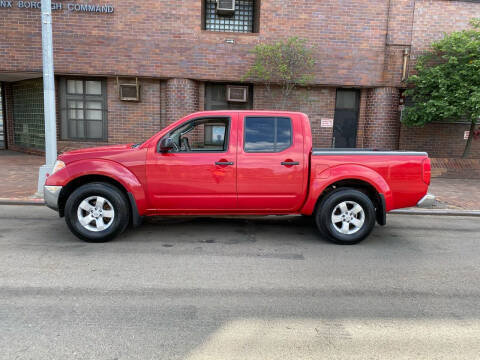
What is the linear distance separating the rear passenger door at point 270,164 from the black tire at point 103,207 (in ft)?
5.43

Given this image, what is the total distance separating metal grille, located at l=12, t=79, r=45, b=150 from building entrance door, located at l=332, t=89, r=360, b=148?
10.7 meters

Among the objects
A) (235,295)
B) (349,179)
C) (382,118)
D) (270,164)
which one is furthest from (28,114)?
(235,295)

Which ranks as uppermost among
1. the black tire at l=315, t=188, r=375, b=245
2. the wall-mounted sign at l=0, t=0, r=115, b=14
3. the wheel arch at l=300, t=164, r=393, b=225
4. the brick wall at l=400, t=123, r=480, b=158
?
the wall-mounted sign at l=0, t=0, r=115, b=14

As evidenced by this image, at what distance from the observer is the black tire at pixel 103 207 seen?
16.6 ft

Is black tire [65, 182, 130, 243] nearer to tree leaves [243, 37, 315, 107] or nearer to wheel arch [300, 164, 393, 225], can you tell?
wheel arch [300, 164, 393, 225]

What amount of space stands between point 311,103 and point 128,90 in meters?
6.30

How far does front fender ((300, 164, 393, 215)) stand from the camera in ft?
17.2

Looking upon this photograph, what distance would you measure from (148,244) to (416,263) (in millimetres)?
3558

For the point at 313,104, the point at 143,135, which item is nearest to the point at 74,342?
the point at 143,135

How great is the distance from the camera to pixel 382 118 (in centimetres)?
1293

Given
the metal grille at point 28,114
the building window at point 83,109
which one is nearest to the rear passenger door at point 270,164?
the building window at point 83,109

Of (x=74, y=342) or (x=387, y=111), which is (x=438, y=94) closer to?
(x=387, y=111)

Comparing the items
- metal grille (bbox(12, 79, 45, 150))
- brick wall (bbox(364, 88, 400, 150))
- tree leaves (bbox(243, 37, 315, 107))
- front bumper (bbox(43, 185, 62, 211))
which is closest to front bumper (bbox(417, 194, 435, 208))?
front bumper (bbox(43, 185, 62, 211))

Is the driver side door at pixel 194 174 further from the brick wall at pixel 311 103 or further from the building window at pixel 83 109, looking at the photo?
the building window at pixel 83 109
